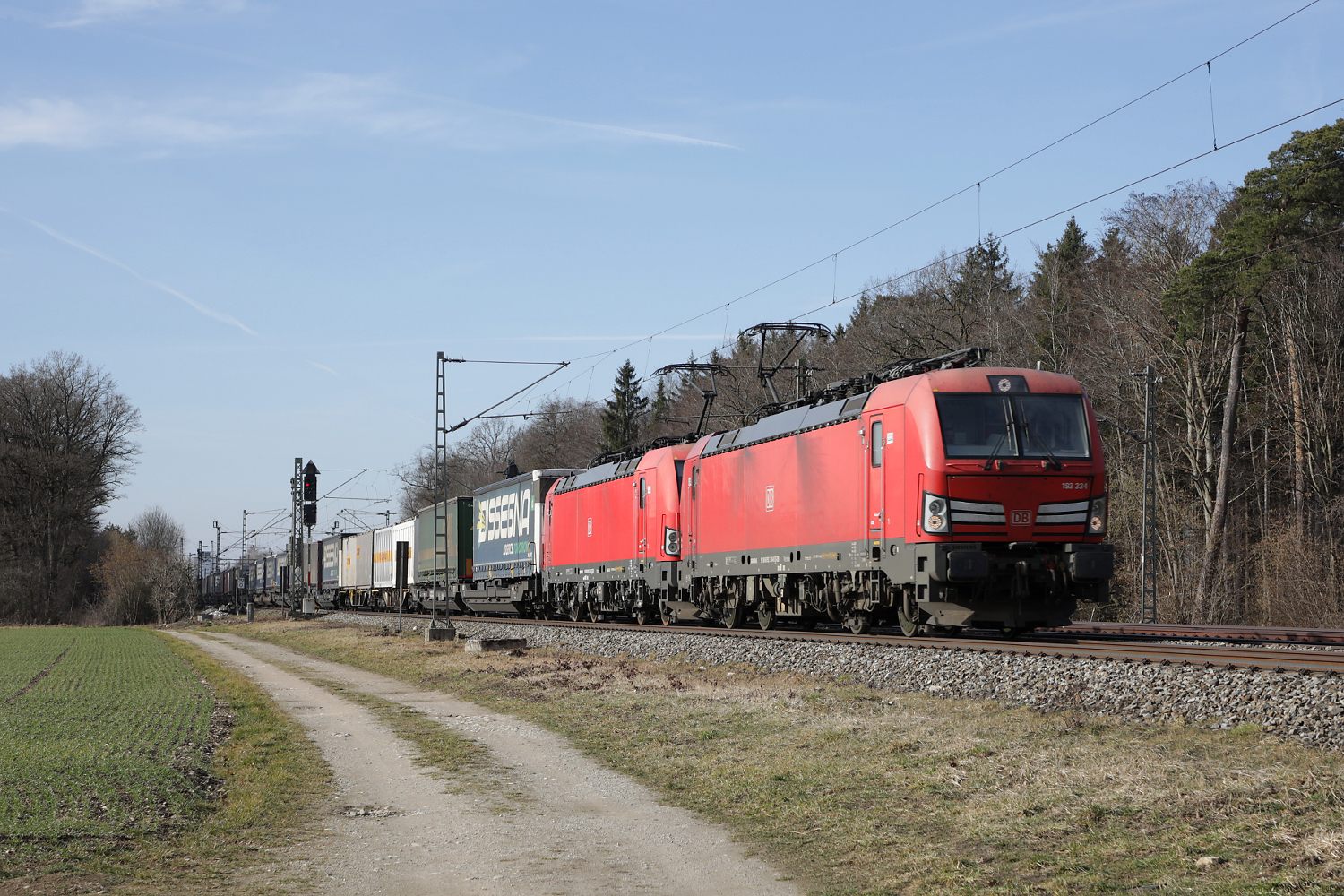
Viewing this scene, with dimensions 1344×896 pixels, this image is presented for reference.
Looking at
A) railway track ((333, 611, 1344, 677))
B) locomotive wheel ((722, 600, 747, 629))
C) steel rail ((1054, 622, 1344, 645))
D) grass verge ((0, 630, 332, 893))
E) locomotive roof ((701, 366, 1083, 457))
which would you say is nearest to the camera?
grass verge ((0, 630, 332, 893))

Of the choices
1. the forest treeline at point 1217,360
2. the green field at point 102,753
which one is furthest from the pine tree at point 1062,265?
the green field at point 102,753

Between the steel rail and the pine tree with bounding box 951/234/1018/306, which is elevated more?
the pine tree with bounding box 951/234/1018/306

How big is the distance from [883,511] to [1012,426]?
2245 mm

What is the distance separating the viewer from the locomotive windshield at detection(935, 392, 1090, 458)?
658 inches

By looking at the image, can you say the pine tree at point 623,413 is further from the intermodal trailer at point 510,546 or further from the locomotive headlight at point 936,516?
the locomotive headlight at point 936,516

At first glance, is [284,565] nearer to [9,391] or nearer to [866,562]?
[9,391]

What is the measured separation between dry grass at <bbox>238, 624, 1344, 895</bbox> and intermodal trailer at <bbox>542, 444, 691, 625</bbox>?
1204cm

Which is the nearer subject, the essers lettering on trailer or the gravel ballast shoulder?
the gravel ballast shoulder

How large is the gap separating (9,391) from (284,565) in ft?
65.6

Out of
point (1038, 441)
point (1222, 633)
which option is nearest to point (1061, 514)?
point (1038, 441)

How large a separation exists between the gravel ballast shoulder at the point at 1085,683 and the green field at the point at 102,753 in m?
8.02

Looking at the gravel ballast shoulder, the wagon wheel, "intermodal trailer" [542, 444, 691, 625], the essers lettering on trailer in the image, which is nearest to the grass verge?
the gravel ballast shoulder

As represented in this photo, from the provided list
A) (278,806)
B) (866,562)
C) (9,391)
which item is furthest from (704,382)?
(278,806)

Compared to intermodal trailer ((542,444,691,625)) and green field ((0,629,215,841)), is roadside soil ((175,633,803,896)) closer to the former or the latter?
green field ((0,629,215,841))
